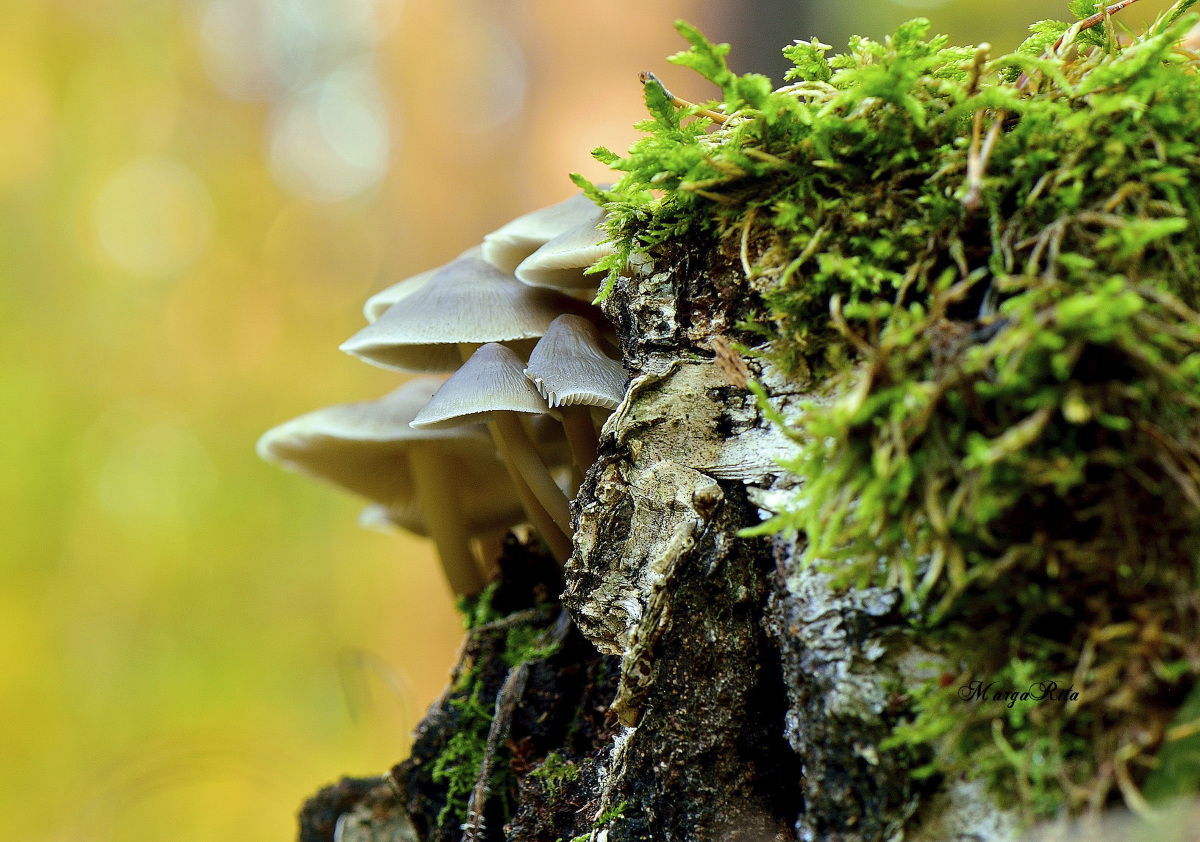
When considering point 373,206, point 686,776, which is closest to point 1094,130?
point 686,776

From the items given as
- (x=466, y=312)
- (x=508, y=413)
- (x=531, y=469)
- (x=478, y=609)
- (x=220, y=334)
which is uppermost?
(x=220, y=334)

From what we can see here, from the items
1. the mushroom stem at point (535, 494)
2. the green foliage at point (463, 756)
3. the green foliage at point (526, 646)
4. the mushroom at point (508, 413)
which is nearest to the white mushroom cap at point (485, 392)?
the mushroom at point (508, 413)

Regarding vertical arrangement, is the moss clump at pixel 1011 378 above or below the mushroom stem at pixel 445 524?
below

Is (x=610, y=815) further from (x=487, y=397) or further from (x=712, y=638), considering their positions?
(x=487, y=397)

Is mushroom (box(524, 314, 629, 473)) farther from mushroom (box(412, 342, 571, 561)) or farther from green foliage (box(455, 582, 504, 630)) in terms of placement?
green foliage (box(455, 582, 504, 630))

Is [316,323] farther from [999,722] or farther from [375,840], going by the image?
[999,722]

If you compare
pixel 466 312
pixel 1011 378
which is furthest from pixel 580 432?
pixel 1011 378

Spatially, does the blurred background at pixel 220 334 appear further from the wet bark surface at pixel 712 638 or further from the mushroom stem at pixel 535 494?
the wet bark surface at pixel 712 638
